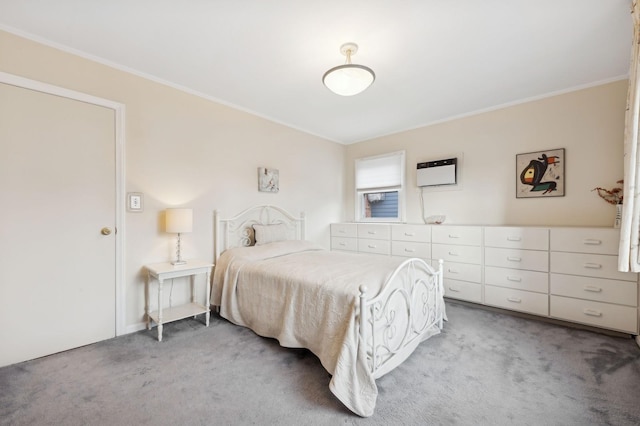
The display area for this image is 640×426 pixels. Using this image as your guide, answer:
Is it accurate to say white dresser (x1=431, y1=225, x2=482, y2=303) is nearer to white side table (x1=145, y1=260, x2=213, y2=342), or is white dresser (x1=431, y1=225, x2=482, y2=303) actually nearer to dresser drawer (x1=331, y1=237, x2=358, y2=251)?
dresser drawer (x1=331, y1=237, x2=358, y2=251)

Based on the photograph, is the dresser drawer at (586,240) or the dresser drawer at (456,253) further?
the dresser drawer at (456,253)

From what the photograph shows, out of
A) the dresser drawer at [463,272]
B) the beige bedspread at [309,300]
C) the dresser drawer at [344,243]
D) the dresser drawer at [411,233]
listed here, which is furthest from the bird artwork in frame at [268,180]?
the dresser drawer at [463,272]

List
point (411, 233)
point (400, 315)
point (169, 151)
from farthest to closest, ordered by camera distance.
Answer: point (411, 233) < point (169, 151) < point (400, 315)

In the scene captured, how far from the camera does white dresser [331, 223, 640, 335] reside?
259cm

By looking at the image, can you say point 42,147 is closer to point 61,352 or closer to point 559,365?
point 61,352

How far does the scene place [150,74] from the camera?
9.11 feet

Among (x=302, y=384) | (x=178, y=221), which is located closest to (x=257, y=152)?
(x=178, y=221)

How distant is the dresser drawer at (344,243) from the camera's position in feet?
15.0

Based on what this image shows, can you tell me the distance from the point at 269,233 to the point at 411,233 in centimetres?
198

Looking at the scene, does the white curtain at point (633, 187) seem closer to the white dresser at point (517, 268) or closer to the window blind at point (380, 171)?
the white dresser at point (517, 268)

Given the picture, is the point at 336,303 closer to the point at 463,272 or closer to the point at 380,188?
the point at 463,272

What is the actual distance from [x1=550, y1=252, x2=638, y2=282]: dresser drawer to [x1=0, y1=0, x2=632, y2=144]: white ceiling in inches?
72.0

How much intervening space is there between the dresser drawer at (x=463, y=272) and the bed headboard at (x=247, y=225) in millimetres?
2080

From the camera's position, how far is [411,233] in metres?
3.89
